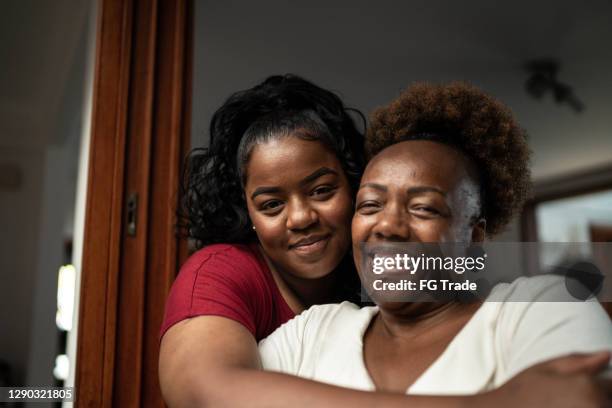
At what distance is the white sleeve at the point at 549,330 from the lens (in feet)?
1.99

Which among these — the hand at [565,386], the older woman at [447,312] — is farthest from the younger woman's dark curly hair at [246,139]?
the hand at [565,386]

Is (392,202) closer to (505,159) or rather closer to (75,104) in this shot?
(505,159)

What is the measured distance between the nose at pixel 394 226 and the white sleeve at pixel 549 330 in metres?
0.15

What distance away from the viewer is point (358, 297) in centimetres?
111

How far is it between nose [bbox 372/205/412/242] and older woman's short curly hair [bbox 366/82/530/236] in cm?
15

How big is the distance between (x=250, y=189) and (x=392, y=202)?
390mm

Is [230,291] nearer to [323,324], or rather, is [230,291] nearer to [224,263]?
[224,263]

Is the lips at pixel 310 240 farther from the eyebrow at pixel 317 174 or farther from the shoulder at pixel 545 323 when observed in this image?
the shoulder at pixel 545 323

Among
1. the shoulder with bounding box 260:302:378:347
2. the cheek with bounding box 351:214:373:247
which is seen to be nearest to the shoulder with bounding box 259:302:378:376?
the shoulder with bounding box 260:302:378:347

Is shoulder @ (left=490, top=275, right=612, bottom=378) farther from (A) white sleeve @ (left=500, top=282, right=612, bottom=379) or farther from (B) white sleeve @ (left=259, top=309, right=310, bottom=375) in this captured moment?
(B) white sleeve @ (left=259, top=309, right=310, bottom=375)

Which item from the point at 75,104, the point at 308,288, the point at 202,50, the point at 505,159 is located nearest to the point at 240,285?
the point at 308,288

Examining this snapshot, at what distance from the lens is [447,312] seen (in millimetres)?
774

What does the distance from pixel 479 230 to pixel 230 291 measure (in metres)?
0.40

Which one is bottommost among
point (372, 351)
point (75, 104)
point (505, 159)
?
point (372, 351)
